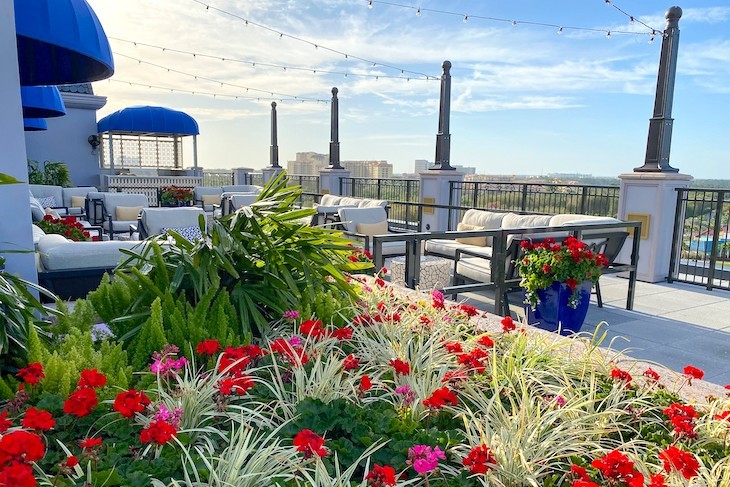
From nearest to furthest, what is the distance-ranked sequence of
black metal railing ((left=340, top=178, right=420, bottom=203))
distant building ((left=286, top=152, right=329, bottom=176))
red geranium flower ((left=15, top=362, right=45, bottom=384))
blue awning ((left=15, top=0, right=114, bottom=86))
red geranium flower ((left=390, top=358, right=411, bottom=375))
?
red geranium flower ((left=15, top=362, right=45, bottom=384)) < red geranium flower ((left=390, top=358, right=411, bottom=375)) < blue awning ((left=15, top=0, right=114, bottom=86)) < black metal railing ((left=340, top=178, right=420, bottom=203)) < distant building ((left=286, top=152, right=329, bottom=176))

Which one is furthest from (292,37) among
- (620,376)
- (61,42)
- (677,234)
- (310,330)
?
(620,376)

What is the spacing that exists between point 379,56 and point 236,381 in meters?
10.9

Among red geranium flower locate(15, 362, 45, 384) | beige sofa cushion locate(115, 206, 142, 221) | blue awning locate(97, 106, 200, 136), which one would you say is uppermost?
blue awning locate(97, 106, 200, 136)

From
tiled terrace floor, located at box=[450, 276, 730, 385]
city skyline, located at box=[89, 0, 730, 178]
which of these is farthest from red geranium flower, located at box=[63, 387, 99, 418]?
city skyline, located at box=[89, 0, 730, 178]

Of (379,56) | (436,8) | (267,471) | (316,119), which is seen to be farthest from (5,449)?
(316,119)

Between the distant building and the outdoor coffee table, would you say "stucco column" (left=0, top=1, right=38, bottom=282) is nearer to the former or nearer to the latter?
the outdoor coffee table

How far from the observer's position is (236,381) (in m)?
1.62

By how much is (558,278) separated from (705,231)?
439 centimetres

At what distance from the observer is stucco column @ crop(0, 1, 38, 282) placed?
2439 millimetres

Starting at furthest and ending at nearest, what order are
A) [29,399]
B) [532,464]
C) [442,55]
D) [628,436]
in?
[442,55], [628,436], [29,399], [532,464]

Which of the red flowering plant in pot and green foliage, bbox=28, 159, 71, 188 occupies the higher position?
green foliage, bbox=28, 159, 71, 188

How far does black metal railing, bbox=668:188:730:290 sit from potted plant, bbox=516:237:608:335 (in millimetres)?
3129

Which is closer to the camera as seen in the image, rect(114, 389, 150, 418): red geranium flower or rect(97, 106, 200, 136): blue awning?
rect(114, 389, 150, 418): red geranium flower

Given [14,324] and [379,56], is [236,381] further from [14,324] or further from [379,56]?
[379,56]
